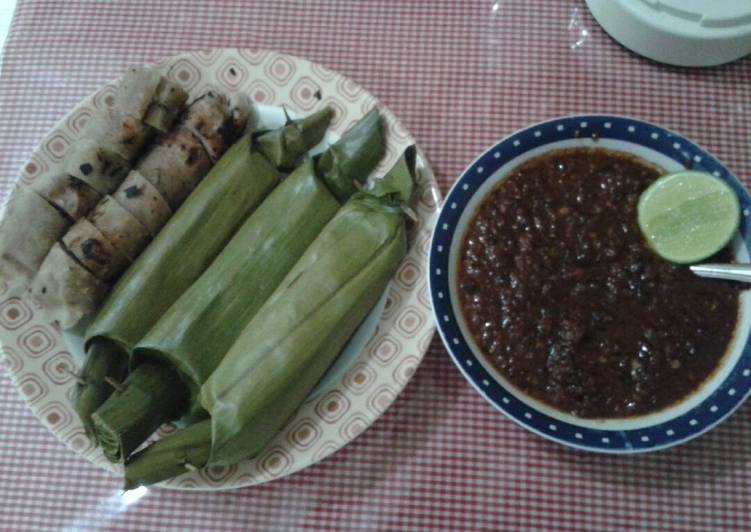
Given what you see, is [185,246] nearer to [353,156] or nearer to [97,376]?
[97,376]

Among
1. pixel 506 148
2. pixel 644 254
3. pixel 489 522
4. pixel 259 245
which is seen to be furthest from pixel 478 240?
pixel 489 522

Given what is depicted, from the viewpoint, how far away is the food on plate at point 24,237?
1631mm

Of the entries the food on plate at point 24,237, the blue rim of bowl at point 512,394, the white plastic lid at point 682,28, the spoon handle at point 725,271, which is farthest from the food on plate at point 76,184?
the spoon handle at point 725,271

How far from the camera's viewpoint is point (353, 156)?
168 cm

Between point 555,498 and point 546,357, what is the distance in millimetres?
352

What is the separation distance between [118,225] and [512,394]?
1.04 meters

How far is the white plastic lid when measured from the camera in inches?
63.7

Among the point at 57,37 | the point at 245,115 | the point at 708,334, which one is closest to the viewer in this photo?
the point at 708,334

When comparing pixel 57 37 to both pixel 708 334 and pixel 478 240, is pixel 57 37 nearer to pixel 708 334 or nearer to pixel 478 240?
pixel 478 240

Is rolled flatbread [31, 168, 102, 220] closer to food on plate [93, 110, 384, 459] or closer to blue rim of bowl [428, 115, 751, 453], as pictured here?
food on plate [93, 110, 384, 459]

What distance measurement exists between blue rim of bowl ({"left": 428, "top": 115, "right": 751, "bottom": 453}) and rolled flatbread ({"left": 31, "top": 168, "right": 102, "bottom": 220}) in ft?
2.96

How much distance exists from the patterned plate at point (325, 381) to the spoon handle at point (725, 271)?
2.07ft

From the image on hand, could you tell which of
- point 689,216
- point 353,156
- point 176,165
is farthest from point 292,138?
point 689,216

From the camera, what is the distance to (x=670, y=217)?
151cm
